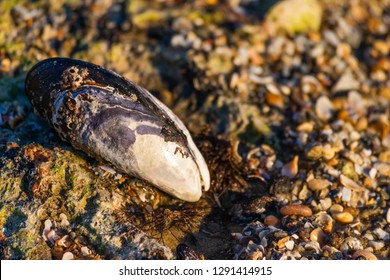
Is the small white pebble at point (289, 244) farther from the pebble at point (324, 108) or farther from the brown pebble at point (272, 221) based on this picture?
the pebble at point (324, 108)

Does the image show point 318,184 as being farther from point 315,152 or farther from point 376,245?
point 376,245

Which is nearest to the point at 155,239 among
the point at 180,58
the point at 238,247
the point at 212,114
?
the point at 238,247

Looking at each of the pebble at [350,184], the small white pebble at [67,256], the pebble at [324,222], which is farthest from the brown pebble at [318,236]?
the small white pebble at [67,256]

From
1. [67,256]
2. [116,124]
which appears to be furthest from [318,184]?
[67,256]

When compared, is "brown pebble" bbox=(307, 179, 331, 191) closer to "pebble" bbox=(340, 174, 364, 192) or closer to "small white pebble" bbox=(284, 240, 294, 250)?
"pebble" bbox=(340, 174, 364, 192)

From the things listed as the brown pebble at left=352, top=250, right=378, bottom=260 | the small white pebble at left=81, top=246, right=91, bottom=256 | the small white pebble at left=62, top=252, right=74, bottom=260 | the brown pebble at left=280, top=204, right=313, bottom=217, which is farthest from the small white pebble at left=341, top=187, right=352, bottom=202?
the small white pebble at left=62, top=252, right=74, bottom=260
